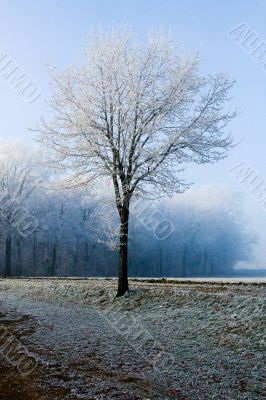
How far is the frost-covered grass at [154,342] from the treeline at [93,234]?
24.2ft

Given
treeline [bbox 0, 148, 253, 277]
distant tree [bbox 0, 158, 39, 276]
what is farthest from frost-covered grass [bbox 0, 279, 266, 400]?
distant tree [bbox 0, 158, 39, 276]

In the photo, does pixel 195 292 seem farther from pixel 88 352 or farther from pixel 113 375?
pixel 113 375

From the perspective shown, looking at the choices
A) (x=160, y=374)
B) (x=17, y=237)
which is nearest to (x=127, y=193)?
(x=160, y=374)

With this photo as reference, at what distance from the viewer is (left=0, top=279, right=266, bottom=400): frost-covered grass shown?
7590mm

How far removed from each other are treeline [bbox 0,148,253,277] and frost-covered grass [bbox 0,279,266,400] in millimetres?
7371

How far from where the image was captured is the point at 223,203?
230 ft

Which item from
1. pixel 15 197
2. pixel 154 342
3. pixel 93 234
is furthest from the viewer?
pixel 93 234

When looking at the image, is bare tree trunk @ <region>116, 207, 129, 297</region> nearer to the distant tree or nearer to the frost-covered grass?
the frost-covered grass

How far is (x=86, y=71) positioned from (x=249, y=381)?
15.1 meters

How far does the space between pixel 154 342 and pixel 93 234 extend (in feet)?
134

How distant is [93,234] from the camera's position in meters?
51.5

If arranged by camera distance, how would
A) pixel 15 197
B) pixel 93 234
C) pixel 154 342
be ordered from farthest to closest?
pixel 93 234 < pixel 15 197 < pixel 154 342

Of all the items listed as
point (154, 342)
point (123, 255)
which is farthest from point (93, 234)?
point (154, 342)

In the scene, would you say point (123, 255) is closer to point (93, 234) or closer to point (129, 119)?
point (129, 119)
